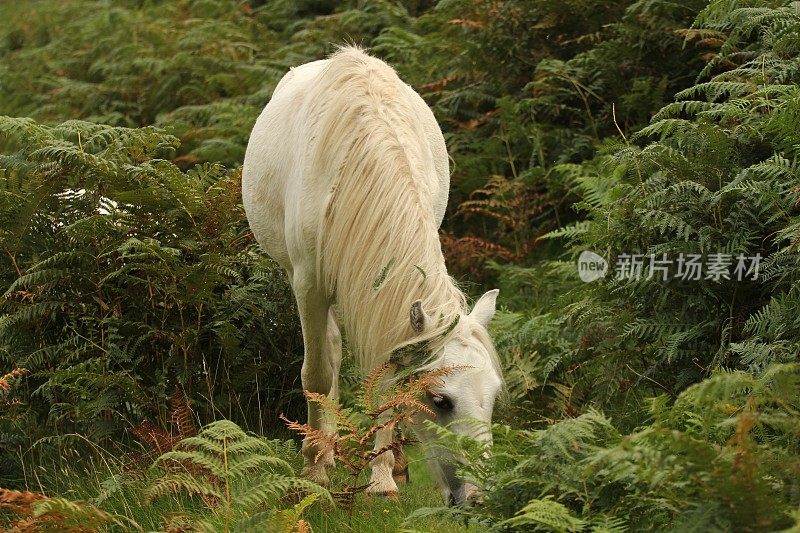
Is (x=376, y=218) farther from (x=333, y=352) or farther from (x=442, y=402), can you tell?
(x=333, y=352)

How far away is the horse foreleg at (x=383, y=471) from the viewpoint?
551 cm

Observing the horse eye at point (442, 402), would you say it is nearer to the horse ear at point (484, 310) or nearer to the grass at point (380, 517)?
the grass at point (380, 517)

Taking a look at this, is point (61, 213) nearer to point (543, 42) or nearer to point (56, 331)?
point (56, 331)

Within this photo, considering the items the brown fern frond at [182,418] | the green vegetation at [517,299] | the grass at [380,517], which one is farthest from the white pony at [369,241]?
the brown fern frond at [182,418]

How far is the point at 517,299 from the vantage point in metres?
8.01

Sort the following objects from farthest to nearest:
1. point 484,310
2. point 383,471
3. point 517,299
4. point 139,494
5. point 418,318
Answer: point 517,299 < point 383,471 < point 139,494 < point 484,310 < point 418,318

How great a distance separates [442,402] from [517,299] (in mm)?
3390

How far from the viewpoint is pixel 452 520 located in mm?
4238

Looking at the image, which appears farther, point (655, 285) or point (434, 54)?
point (434, 54)

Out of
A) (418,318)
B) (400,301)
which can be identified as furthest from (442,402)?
(400,301)

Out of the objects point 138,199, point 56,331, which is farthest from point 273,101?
point 56,331

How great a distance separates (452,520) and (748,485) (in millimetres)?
1357

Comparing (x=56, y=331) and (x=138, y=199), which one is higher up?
(x=138, y=199)

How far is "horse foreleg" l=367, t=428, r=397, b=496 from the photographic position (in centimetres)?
551
